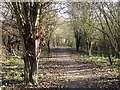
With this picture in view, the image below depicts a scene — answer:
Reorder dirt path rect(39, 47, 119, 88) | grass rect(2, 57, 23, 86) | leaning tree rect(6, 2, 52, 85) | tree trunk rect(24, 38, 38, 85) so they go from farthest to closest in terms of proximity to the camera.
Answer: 1. grass rect(2, 57, 23, 86)
2. dirt path rect(39, 47, 119, 88)
3. tree trunk rect(24, 38, 38, 85)
4. leaning tree rect(6, 2, 52, 85)

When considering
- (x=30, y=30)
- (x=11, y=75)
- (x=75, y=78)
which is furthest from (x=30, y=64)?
(x=11, y=75)

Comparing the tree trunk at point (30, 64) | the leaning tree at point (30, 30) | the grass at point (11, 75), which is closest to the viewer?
the leaning tree at point (30, 30)

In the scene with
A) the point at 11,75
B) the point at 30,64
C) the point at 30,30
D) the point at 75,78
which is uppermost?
the point at 30,30

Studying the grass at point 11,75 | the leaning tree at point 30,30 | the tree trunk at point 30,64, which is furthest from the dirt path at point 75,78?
the grass at point 11,75

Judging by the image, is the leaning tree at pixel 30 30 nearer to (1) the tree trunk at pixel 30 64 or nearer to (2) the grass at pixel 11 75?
(1) the tree trunk at pixel 30 64

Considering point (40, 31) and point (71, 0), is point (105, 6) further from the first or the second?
point (40, 31)

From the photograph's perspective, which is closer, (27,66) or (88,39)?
(27,66)

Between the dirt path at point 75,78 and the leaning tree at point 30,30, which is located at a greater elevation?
the leaning tree at point 30,30

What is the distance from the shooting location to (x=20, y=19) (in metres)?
12.5

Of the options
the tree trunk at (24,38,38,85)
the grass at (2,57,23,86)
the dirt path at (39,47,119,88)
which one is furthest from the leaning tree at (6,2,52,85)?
the grass at (2,57,23,86)

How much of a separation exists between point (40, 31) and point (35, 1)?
4.67 feet

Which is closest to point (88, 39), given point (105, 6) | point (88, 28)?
point (88, 28)

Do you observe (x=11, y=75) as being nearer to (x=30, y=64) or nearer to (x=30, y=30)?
(x=30, y=64)

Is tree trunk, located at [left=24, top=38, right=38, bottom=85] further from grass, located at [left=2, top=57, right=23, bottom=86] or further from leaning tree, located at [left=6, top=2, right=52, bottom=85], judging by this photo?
grass, located at [left=2, top=57, right=23, bottom=86]
